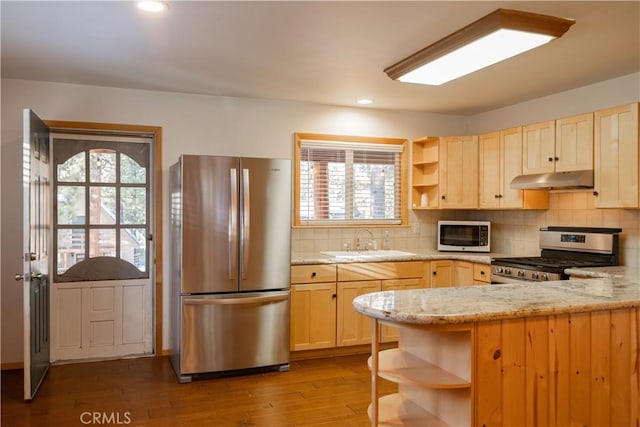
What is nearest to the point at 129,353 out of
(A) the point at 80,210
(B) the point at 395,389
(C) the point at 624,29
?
(A) the point at 80,210

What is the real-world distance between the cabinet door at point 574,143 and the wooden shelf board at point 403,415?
98.1 inches

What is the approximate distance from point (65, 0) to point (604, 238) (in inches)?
160

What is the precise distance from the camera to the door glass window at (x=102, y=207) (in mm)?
4297

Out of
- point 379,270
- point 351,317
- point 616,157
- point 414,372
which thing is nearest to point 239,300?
point 351,317

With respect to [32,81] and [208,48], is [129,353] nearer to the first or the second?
[32,81]

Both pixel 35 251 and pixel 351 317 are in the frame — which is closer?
pixel 35 251

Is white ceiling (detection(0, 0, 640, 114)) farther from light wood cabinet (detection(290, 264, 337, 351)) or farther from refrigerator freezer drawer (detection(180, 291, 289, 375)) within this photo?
refrigerator freezer drawer (detection(180, 291, 289, 375))

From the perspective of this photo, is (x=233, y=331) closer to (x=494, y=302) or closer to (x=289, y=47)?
(x=289, y=47)

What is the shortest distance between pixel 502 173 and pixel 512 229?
0.70 metres

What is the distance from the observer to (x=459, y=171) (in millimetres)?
4992

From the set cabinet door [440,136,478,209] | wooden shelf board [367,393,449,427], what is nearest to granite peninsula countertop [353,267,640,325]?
wooden shelf board [367,393,449,427]

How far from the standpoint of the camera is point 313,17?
8.86ft

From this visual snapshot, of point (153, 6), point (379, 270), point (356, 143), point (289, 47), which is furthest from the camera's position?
point (356, 143)

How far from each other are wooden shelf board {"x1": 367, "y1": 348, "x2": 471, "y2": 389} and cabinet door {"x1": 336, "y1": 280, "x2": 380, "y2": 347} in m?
2.02
